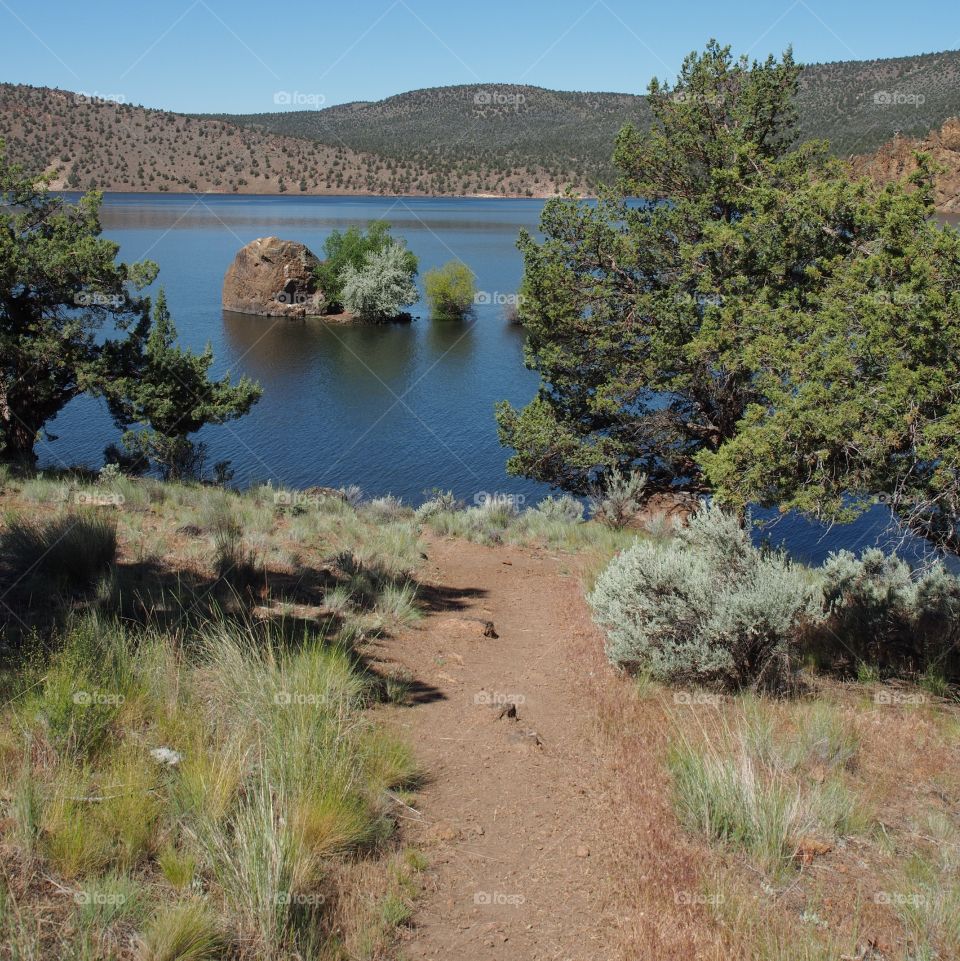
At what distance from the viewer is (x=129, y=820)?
142 inches

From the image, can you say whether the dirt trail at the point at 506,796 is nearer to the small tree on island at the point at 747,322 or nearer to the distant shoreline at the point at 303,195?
the small tree on island at the point at 747,322

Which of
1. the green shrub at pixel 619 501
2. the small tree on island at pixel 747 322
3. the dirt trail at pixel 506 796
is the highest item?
the small tree on island at pixel 747 322

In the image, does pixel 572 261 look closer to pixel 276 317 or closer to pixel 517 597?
pixel 517 597

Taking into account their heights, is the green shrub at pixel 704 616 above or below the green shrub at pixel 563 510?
above

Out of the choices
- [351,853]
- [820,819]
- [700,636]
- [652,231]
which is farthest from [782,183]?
[351,853]

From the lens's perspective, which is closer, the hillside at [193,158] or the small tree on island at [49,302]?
Answer: the small tree on island at [49,302]

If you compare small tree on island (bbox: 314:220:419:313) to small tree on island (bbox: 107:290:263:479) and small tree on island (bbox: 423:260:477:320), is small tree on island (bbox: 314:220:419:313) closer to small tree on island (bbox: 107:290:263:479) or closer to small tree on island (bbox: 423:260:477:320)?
small tree on island (bbox: 423:260:477:320)

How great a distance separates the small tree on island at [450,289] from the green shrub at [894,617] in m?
43.4

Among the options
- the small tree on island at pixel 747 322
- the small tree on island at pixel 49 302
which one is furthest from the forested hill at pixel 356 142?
the small tree on island at pixel 49 302

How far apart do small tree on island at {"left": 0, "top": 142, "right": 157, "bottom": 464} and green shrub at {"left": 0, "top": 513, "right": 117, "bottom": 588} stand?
9402 mm

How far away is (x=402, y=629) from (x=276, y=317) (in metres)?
47.6

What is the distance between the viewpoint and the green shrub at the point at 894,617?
848 cm

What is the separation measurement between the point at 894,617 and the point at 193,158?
480ft

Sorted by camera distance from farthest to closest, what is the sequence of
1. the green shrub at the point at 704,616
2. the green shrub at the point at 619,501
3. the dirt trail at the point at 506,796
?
the green shrub at the point at 619,501, the green shrub at the point at 704,616, the dirt trail at the point at 506,796
